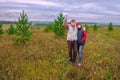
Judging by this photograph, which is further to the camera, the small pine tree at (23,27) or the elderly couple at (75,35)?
the small pine tree at (23,27)

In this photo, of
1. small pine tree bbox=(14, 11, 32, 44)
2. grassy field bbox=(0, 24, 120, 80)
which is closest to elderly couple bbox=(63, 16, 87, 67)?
grassy field bbox=(0, 24, 120, 80)

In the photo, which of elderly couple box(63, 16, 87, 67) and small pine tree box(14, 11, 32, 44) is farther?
small pine tree box(14, 11, 32, 44)

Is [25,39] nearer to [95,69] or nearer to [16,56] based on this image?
[16,56]


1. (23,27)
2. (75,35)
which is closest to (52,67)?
(75,35)

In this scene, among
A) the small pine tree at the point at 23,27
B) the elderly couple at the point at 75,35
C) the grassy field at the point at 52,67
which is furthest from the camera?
the small pine tree at the point at 23,27

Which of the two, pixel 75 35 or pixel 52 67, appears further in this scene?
pixel 75 35

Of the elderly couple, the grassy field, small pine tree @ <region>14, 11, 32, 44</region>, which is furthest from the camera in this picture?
small pine tree @ <region>14, 11, 32, 44</region>

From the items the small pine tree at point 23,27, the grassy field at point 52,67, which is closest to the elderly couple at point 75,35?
the grassy field at point 52,67

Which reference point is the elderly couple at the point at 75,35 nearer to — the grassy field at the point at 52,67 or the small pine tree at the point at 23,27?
the grassy field at the point at 52,67

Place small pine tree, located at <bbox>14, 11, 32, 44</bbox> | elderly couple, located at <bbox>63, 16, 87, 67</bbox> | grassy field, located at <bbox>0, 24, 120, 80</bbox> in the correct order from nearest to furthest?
grassy field, located at <bbox>0, 24, 120, 80</bbox>, elderly couple, located at <bbox>63, 16, 87, 67</bbox>, small pine tree, located at <bbox>14, 11, 32, 44</bbox>

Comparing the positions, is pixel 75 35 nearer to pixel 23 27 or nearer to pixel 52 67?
pixel 52 67

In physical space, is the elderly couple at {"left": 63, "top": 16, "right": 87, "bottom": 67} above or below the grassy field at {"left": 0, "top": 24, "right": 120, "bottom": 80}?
above

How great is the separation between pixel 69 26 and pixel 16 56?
4.40m

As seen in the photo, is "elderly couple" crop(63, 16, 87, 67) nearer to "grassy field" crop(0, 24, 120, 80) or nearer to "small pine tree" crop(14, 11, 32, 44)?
"grassy field" crop(0, 24, 120, 80)
